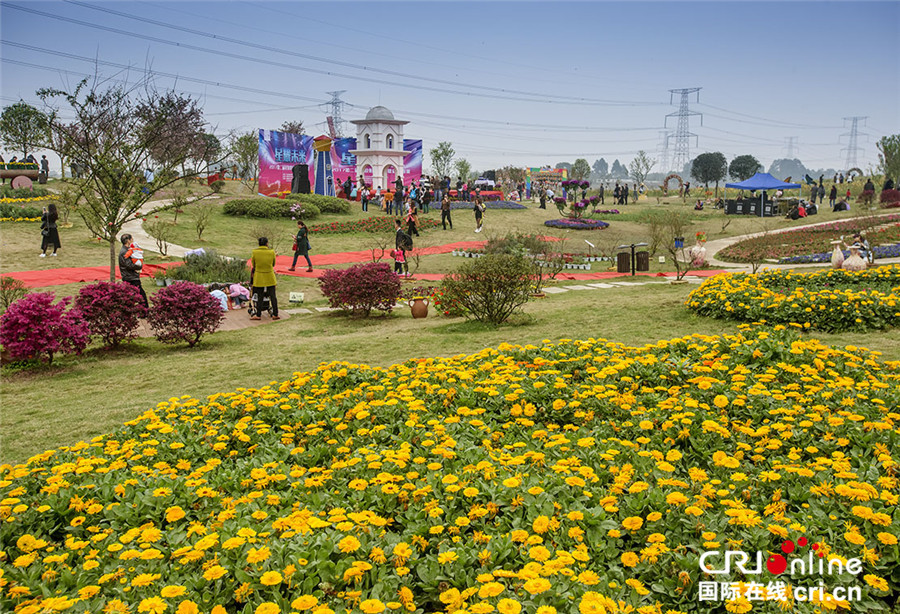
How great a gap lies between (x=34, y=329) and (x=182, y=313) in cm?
193

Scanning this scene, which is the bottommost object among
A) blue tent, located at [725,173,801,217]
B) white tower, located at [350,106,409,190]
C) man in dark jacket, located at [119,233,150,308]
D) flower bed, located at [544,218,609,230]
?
man in dark jacket, located at [119,233,150,308]

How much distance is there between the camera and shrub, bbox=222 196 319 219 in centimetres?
3025

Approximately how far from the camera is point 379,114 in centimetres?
4250

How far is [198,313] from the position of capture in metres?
10.2

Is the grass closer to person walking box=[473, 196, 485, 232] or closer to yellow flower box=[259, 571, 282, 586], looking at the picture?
yellow flower box=[259, 571, 282, 586]

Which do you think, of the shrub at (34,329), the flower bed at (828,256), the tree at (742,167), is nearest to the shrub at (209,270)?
the shrub at (34,329)

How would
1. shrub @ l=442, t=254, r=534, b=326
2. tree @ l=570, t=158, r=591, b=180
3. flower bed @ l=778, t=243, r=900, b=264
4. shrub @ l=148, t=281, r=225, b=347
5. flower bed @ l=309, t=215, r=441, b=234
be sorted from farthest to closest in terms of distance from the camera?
1. tree @ l=570, t=158, r=591, b=180
2. flower bed @ l=309, t=215, r=441, b=234
3. flower bed @ l=778, t=243, r=900, b=264
4. shrub @ l=442, t=254, r=534, b=326
5. shrub @ l=148, t=281, r=225, b=347

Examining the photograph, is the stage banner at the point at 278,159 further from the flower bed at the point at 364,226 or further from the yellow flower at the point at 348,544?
the yellow flower at the point at 348,544

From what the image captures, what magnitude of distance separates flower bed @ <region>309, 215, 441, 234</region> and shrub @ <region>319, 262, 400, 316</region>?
1513cm

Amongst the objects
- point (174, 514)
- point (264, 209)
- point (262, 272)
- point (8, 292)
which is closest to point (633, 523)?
point (174, 514)

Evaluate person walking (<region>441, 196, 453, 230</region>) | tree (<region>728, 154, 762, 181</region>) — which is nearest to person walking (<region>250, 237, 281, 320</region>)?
person walking (<region>441, 196, 453, 230</region>)

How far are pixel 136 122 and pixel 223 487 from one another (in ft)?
46.0

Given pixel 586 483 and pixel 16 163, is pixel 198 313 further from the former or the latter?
pixel 16 163

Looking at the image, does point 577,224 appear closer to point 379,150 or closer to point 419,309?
point 379,150
